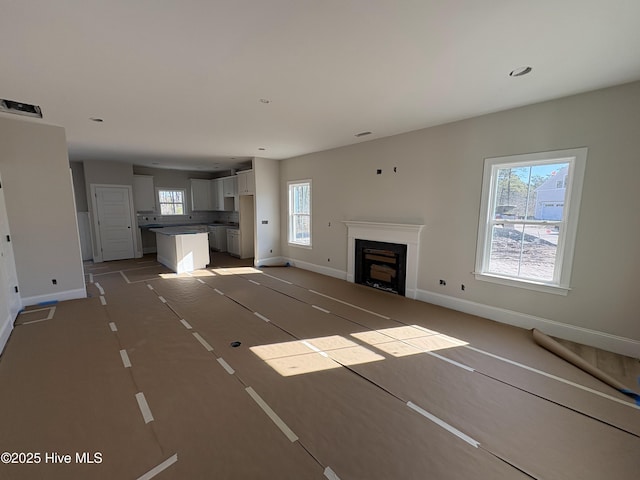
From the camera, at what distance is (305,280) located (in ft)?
18.7

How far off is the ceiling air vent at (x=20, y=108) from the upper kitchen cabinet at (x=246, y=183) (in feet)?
12.8

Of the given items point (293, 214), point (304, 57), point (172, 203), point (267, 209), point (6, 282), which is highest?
point (304, 57)

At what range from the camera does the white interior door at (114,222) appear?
24.0 ft

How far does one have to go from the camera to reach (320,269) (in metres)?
6.32

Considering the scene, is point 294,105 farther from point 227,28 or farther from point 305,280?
point 305,280

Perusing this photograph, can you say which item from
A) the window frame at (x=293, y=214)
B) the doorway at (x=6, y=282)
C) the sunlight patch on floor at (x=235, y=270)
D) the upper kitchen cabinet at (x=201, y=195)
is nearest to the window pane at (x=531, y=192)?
the window frame at (x=293, y=214)

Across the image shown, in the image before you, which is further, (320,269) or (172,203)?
(172,203)

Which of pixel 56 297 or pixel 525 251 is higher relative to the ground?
pixel 525 251

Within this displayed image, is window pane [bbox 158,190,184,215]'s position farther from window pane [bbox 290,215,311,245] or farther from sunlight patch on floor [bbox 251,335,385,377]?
sunlight patch on floor [bbox 251,335,385,377]

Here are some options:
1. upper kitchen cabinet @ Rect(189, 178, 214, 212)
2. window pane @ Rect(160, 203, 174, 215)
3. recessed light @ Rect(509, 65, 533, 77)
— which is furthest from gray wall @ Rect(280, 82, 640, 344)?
window pane @ Rect(160, 203, 174, 215)

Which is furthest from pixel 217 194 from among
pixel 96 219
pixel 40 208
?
pixel 40 208

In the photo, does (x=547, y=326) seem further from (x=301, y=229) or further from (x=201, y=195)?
(x=201, y=195)

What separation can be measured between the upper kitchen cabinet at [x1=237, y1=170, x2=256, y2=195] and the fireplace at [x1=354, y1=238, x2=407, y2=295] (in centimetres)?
328

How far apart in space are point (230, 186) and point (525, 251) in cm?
766
